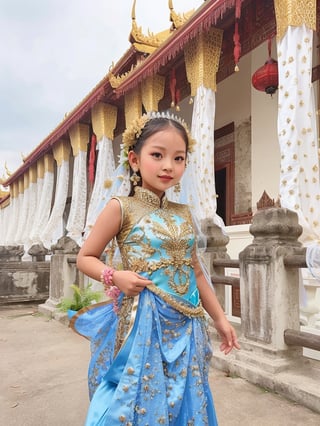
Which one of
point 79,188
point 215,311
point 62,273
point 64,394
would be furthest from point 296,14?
point 79,188

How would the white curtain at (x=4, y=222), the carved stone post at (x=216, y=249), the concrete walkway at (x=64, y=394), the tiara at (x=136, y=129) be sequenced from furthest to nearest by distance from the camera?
1. the white curtain at (x=4, y=222)
2. the carved stone post at (x=216, y=249)
3. the concrete walkway at (x=64, y=394)
4. the tiara at (x=136, y=129)

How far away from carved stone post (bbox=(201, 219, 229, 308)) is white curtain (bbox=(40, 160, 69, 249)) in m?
6.59

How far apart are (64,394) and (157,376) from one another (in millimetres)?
1784

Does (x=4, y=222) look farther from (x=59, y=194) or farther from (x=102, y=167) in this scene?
(x=102, y=167)

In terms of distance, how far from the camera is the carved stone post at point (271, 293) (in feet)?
9.34

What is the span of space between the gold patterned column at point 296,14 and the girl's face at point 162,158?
10.0 feet

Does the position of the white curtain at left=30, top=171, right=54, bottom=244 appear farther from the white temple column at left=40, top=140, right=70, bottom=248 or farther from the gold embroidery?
the gold embroidery

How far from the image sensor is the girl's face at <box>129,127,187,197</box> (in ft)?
4.69

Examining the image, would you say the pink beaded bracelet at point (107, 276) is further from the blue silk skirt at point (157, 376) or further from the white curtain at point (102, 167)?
the white curtain at point (102, 167)

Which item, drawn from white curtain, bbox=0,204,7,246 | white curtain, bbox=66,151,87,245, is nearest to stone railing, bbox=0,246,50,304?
white curtain, bbox=66,151,87,245

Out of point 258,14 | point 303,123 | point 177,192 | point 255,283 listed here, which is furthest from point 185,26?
point 177,192

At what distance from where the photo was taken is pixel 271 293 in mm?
2898

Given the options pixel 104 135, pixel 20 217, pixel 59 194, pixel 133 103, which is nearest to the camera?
pixel 133 103

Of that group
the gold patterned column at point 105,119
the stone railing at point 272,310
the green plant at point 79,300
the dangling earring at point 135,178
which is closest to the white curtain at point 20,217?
the gold patterned column at point 105,119
